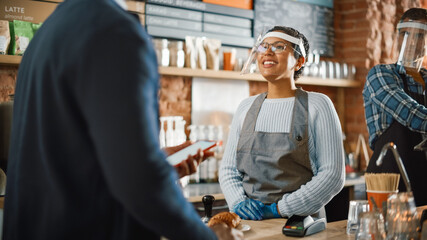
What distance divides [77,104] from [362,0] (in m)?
4.35

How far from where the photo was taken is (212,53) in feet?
12.6

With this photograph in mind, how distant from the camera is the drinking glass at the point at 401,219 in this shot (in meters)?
1.43

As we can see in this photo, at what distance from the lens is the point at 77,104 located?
3.05 feet

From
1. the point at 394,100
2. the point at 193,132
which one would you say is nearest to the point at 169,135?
the point at 193,132

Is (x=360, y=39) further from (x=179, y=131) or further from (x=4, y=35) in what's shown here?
(x=4, y=35)

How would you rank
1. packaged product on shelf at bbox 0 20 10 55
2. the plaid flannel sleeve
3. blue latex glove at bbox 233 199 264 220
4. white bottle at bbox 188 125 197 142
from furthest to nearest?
1. white bottle at bbox 188 125 197 142
2. packaged product on shelf at bbox 0 20 10 55
3. the plaid flannel sleeve
4. blue latex glove at bbox 233 199 264 220

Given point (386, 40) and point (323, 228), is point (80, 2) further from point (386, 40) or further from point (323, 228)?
point (386, 40)

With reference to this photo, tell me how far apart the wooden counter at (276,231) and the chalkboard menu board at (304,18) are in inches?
107

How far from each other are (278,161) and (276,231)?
1.52ft

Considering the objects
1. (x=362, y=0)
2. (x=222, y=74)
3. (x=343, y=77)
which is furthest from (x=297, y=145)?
(x=362, y=0)

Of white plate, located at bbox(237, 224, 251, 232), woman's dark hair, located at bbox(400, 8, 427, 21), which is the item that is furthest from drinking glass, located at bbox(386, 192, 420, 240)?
woman's dark hair, located at bbox(400, 8, 427, 21)

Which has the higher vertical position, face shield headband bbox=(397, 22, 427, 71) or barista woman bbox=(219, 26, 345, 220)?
face shield headband bbox=(397, 22, 427, 71)

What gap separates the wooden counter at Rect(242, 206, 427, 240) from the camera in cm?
157

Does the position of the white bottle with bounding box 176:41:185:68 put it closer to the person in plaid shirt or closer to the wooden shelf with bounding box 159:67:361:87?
the wooden shelf with bounding box 159:67:361:87
